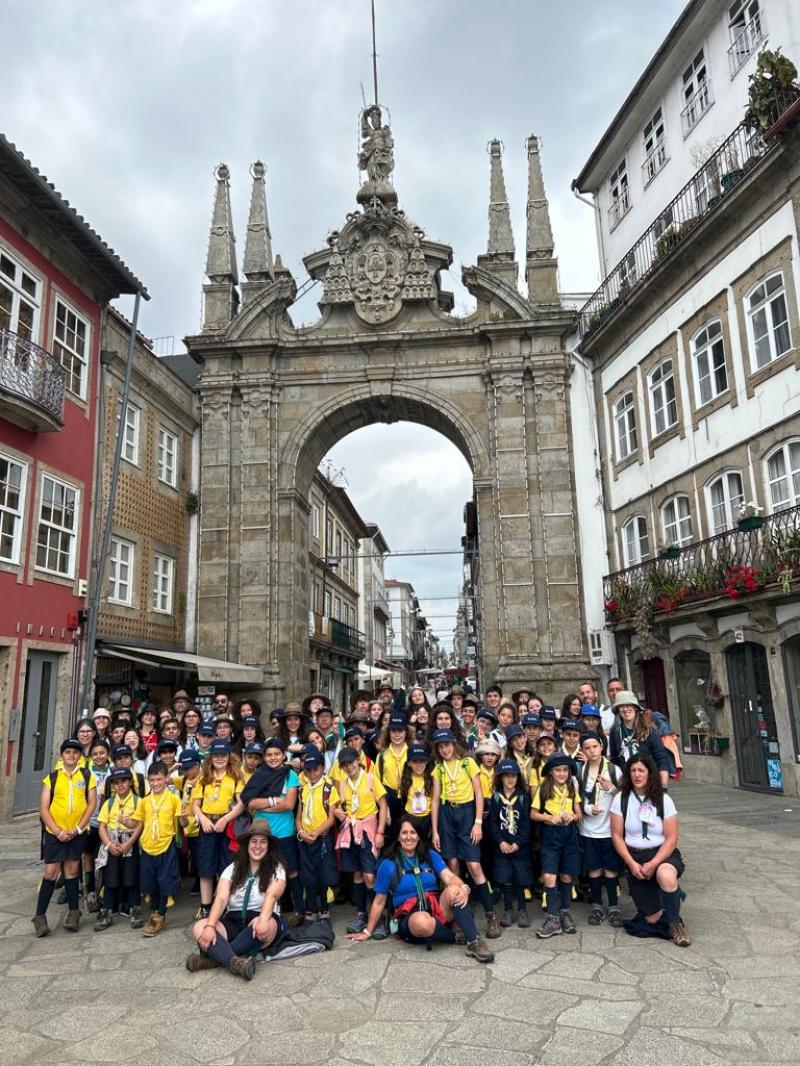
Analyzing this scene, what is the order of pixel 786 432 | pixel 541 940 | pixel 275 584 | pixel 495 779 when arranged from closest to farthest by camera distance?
pixel 541 940 → pixel 495 779 → pixel 786 432 → pixel 275 584

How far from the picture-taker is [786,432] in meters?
13.3

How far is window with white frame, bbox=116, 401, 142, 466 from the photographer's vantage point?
1794cm

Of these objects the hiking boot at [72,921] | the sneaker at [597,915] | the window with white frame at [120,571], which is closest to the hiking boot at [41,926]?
the hiking boot at [72,921]

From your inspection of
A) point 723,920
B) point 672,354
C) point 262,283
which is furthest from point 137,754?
point 262,283

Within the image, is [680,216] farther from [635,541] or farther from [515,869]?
[515,869]

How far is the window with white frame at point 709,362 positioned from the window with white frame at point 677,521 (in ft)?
7.22

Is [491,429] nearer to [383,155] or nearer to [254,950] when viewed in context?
[383,155]

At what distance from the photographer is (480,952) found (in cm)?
607

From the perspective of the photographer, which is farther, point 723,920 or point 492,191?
point 492,191

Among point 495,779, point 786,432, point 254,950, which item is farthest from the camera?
point 786,432

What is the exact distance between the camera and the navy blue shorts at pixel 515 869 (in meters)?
7.06

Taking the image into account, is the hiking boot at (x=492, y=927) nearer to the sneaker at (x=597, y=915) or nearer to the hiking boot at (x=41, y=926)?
the sneaker at (x=597, y=915)

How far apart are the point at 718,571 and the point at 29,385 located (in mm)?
12613

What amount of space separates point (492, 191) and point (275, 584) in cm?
1266
